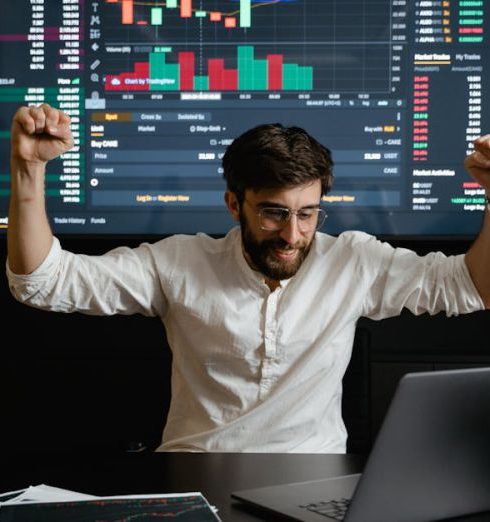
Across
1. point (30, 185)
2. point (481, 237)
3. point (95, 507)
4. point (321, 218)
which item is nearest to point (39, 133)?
point (30, 185)

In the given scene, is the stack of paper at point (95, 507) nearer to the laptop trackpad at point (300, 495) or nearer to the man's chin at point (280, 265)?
the laptop trackpad at point (300, 495)

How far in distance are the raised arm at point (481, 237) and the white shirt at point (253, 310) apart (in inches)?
0.7

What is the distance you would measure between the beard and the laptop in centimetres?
76

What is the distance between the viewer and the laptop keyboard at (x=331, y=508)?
1134mm

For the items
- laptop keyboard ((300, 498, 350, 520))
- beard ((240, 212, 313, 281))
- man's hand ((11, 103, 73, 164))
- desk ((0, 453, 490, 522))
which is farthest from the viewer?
beard ((240, 212, 313, 281))

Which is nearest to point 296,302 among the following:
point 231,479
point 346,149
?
point 231,479

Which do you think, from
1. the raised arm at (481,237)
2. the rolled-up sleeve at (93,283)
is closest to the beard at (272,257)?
the rolled-up sleeve at (93,283)

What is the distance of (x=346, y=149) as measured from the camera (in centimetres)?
265

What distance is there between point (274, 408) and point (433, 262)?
478 millimetres

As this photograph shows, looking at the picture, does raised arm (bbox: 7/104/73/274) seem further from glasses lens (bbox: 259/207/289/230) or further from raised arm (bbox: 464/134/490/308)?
raised arm (bbox: 464/134/490/308)

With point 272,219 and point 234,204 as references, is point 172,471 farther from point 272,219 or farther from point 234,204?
point 234,204

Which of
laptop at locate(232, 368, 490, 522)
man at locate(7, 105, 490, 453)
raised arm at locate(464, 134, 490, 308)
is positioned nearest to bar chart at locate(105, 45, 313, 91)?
man at locate(7, 105, 490, 453)

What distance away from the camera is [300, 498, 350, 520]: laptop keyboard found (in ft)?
3.72

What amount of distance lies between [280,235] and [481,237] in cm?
42
